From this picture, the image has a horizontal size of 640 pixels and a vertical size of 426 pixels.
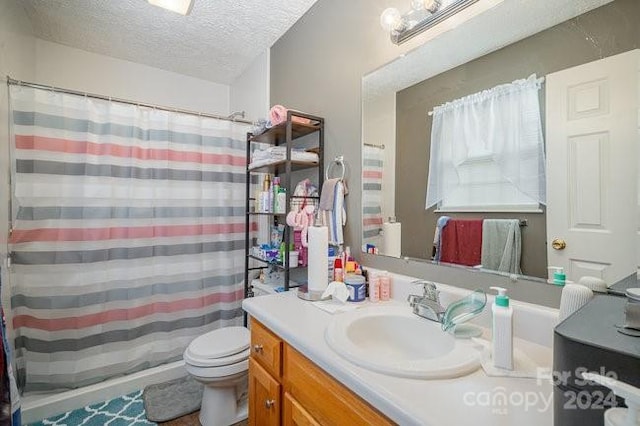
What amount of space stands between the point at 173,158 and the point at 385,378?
1945 millimetres

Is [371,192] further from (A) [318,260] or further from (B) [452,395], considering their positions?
(B) [452,395]

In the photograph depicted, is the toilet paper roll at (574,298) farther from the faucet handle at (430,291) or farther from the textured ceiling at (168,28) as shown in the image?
the textured ceiling at (168,28)

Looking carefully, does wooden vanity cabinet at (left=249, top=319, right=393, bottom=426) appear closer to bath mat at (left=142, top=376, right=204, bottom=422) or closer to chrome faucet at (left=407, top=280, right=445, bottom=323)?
chrome faucet at (left=407, top=280, right=445, bottom=323)

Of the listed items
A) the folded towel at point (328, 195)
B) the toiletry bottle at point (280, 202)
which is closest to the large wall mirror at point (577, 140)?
the folded towel at point (328, 195)

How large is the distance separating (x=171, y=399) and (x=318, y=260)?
1.40 meters

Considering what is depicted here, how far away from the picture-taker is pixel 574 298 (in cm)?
67

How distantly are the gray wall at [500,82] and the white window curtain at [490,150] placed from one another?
0.04 metres

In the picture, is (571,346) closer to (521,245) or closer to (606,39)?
(521,245)

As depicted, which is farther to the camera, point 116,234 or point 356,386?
point 116,234

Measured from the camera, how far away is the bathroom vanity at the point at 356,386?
56 cm

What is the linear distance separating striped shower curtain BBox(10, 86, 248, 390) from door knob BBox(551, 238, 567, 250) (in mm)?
1907

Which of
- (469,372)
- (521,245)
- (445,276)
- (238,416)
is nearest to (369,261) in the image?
(445,276)

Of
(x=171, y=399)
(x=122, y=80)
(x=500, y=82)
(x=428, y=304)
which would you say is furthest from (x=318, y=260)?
(x=122, y=80)

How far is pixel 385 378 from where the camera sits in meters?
0.65
